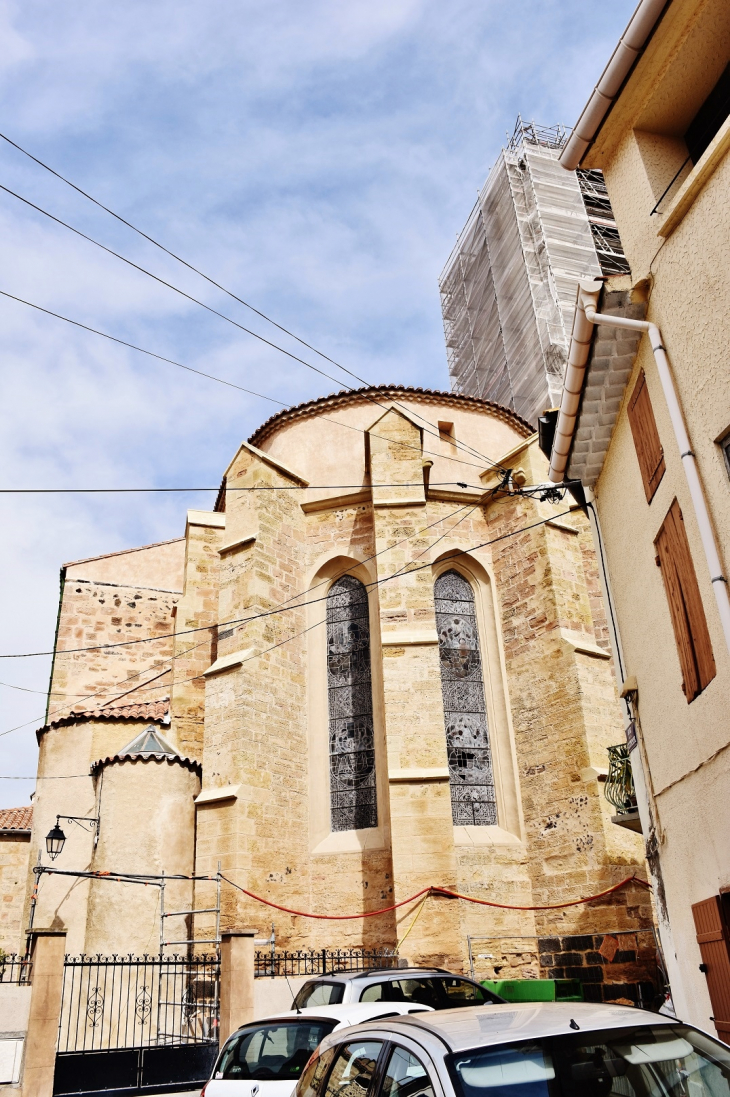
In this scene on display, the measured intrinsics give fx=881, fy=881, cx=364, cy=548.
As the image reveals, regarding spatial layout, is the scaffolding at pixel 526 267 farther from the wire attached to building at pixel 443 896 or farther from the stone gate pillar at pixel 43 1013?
the stone gate pillar at pixel 43 1013

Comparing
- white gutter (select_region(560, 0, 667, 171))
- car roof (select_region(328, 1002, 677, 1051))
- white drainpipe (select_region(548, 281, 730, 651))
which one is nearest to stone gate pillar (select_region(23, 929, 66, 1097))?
car roof (select_region(328, 1002, 677, 1051))

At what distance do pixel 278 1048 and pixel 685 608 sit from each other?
4.17 meters

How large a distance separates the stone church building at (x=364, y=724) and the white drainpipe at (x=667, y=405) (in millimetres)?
3957

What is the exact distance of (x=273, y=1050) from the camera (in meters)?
5.72

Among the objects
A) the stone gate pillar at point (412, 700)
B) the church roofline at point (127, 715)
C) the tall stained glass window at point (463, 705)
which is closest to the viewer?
the stone gate pillar at point (412, 700)

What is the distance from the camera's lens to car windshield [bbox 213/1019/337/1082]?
5.56m

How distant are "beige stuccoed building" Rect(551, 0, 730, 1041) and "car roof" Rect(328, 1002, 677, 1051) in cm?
298

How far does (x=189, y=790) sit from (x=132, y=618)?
18.1 ft

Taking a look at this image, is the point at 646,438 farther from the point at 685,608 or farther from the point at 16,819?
the point at 16,819

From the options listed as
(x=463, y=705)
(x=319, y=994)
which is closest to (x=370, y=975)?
(x=319, y=994)

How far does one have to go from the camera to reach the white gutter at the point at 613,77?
653cm

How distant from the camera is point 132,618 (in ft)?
61.5

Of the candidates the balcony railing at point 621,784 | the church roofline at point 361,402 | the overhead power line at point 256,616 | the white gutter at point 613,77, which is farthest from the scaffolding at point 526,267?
the white gutter at point 613,77

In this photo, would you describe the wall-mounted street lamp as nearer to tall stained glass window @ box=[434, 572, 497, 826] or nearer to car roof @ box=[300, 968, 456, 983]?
tall stained glass window @ box=[434, 572, 497, 826]
